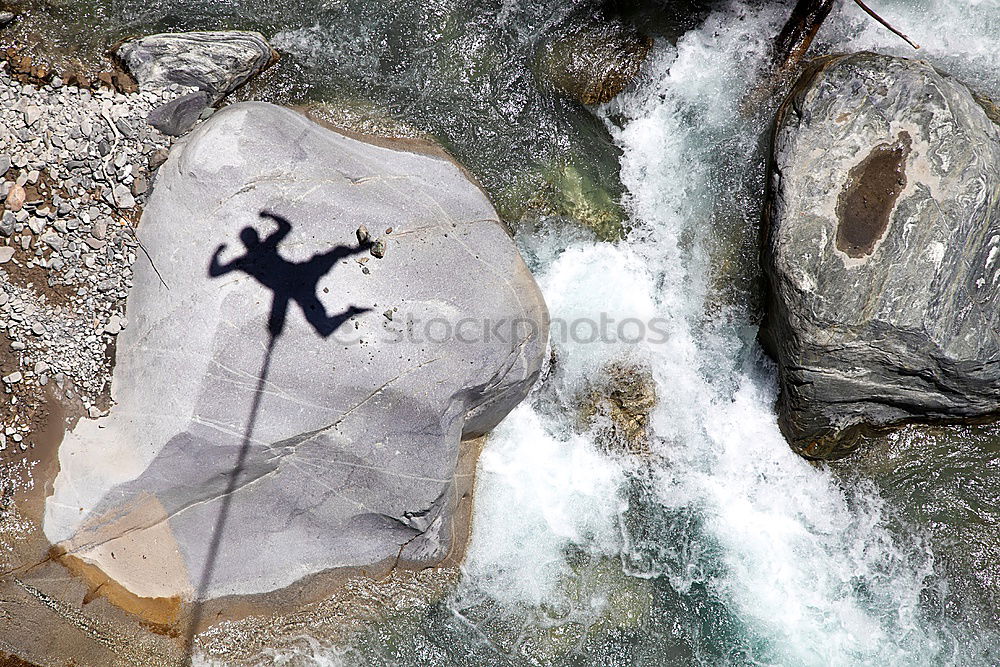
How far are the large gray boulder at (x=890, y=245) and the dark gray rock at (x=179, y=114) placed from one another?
5.70 m

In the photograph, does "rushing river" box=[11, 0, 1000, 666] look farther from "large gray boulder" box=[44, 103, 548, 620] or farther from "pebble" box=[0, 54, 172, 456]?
"pebble" box=[0, 54, 172, 456]

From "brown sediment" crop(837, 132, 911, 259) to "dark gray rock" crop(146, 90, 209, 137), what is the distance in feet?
20.3

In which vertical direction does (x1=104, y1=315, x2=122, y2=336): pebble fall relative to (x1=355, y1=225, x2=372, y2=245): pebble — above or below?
below

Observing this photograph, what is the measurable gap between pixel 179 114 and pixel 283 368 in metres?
2.80

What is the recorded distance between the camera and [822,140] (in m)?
5.98

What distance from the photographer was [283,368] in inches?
222

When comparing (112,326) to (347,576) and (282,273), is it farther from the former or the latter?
(347,576)

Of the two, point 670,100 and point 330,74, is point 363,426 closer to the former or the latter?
point 330,74

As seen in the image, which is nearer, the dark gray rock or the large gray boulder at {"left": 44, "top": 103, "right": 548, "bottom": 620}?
the large gray boulder at {"left": 44, "top": 103, "right": 548, "bottom": 620}

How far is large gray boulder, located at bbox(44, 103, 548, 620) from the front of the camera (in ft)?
18.5

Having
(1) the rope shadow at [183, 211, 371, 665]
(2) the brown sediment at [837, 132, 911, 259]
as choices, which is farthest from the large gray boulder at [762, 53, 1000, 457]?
(1) the rope shadow at [183, 211, 371, 665]

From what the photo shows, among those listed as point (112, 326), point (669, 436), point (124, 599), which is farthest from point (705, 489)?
point (112, 326)

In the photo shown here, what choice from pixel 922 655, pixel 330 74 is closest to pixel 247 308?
pixel 330 74

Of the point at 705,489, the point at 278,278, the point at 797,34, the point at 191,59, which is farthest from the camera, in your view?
the point at 797,34
